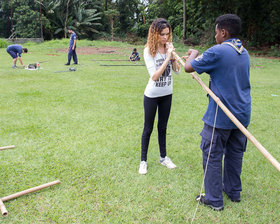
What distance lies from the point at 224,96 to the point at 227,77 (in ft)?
0.65

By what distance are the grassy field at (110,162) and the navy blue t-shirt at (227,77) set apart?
3.76ft

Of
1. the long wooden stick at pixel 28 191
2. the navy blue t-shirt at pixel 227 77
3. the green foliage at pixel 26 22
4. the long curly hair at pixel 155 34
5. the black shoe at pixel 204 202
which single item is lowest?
the black shoe at pixel 204 202

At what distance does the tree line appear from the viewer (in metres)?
23.2

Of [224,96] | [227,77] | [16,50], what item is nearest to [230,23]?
[227,77]

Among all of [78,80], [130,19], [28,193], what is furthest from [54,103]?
[130,19]

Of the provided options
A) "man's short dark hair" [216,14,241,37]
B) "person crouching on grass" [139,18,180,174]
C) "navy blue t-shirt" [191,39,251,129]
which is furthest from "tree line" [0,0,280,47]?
"navy blue t-shirt" [191,39,251,129]

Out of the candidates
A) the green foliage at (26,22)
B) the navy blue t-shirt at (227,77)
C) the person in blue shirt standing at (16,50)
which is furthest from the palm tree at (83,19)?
the navy blue t-shirt at (227,77)

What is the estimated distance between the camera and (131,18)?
1481 inches

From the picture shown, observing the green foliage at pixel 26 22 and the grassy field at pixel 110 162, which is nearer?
the grassy field at pixel 110 162

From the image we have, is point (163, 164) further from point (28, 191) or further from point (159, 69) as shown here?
point (28, 191)

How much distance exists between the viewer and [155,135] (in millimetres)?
5141

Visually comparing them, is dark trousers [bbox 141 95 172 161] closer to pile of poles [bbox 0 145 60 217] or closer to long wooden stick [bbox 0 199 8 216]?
pile of poles [bbox 0 145 60 217]

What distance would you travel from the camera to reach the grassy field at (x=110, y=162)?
2.92m

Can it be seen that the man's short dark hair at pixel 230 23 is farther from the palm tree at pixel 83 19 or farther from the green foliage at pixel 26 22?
the palm tree at pixel 83 19
